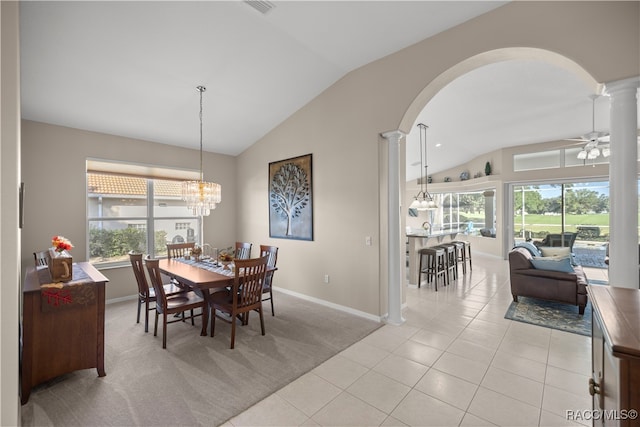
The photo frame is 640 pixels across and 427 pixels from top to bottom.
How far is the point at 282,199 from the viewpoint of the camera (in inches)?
193

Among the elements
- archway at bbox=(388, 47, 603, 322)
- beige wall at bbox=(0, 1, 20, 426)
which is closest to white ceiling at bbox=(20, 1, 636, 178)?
archway at bbox=(388, 47, 603, 322)

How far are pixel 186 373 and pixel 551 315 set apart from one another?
4.64 m

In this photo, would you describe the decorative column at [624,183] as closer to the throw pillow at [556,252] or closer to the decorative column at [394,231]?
the decorative column at [394,231]

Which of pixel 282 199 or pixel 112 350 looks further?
pixel 282 199

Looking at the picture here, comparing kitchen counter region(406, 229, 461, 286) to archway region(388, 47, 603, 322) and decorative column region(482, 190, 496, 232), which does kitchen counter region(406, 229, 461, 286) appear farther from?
decorative column region(482, 190, 496, 232)

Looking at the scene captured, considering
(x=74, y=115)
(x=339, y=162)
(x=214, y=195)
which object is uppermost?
(x=74, y=115)

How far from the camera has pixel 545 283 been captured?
159 inches

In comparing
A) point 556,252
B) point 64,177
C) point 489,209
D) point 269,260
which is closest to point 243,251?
point 269,260

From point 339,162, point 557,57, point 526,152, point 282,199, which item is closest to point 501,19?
point 557,57

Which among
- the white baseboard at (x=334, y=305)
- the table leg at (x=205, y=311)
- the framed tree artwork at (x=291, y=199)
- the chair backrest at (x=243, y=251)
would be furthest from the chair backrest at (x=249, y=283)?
the framed tree artwork at (x=291, y=199)

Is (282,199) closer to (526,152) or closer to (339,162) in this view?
(339,162)

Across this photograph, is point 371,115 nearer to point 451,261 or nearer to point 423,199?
point 423,199

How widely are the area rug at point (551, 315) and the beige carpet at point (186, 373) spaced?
2134mm

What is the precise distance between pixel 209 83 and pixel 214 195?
1.51 metres
